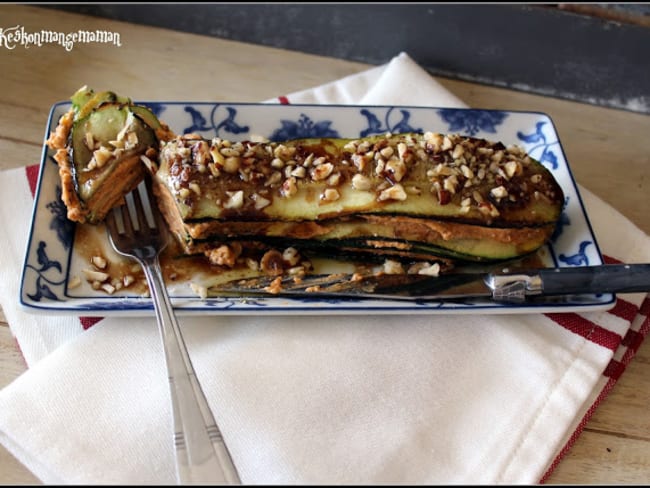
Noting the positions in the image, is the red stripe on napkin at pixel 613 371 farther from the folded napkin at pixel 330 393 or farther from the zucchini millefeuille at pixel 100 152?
the zucchini millefeuille at pixel 100 152

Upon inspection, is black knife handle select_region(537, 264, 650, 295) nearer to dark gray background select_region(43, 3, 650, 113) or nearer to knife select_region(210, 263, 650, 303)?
knife select_region(210, 263, 650, 303)

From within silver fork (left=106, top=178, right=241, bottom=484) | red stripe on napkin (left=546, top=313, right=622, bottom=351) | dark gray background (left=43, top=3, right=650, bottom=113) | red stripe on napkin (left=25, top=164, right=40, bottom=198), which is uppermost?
dark gray background (left=43, top=3, right=650, bottom=113)

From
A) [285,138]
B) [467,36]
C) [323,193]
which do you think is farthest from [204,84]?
[323,193]

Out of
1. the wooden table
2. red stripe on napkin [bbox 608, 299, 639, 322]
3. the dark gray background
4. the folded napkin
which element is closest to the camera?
the folded napkin

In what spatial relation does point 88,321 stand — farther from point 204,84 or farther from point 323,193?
point 204,84

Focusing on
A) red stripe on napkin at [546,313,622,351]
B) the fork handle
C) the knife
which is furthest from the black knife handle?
the fork handle

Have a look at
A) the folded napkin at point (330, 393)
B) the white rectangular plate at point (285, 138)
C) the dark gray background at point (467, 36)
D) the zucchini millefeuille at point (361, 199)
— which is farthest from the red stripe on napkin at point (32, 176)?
the dark gray background at point (467, 36)

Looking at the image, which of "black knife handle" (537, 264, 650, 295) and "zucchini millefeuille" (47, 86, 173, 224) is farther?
"zucchini millefeuille" (47, 86, 173, 224)
